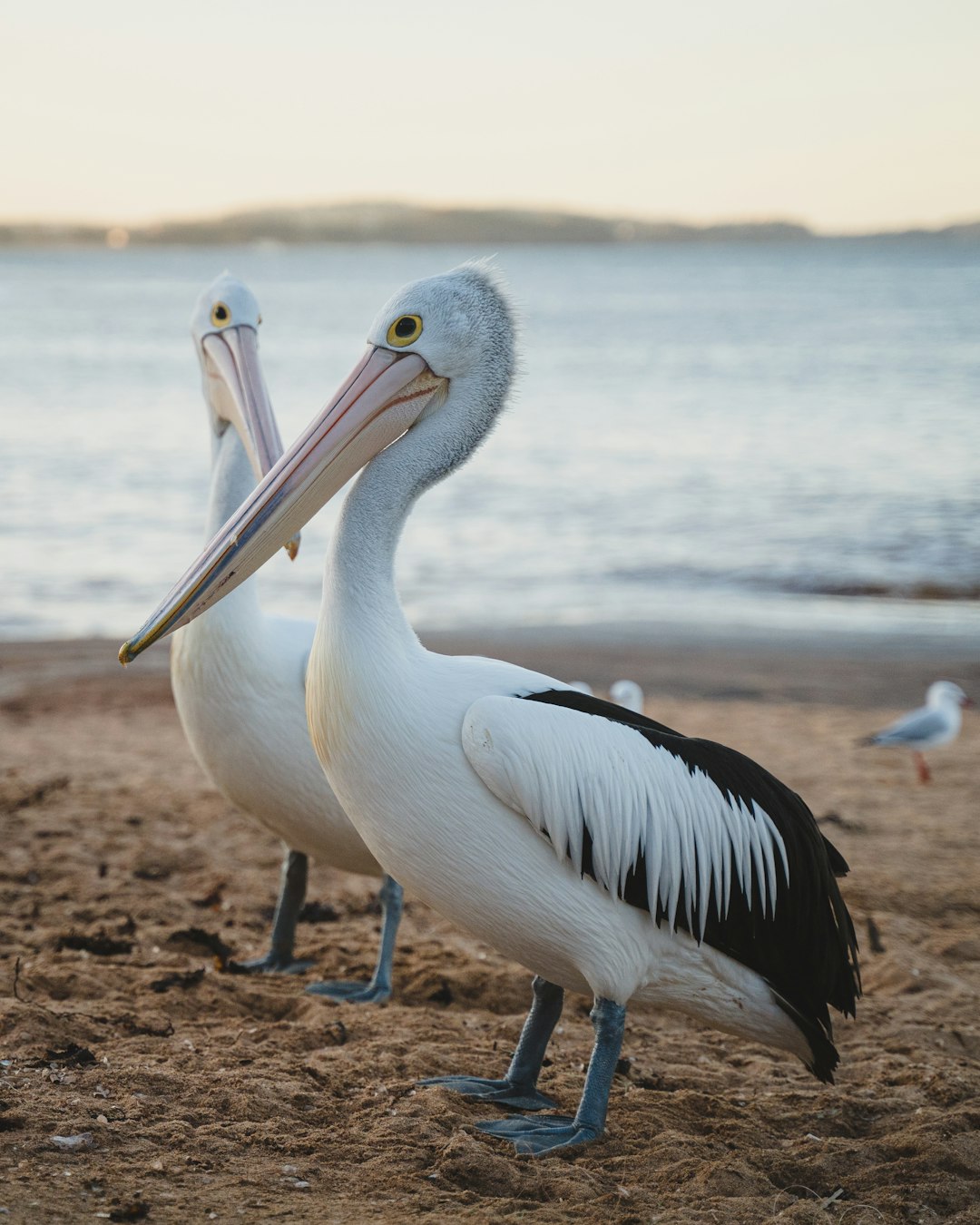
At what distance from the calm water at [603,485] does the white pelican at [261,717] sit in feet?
3.53

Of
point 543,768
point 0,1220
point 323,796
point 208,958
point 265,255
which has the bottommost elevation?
point 208,958

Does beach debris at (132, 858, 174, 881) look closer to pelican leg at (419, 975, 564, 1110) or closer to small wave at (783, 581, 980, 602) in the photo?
pelican leg at (419, 975, 564, 1110)

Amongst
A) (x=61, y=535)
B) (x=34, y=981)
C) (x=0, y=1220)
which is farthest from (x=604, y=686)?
(x=61, y=535)

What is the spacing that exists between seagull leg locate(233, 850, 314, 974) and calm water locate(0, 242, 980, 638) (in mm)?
1891

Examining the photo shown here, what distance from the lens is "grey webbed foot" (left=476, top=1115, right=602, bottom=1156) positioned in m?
2.99

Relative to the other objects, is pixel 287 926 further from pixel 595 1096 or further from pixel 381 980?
pixel 595 1096

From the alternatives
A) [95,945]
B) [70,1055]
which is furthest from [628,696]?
[70,1055]

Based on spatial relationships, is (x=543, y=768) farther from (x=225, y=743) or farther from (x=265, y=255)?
(x=265, y=255)

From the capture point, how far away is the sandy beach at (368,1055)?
2723 mm

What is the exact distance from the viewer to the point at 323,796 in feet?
13.4

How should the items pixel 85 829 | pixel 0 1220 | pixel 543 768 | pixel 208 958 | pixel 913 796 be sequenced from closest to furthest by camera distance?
1. pixel 0 1220
2. pixel 543 768
3. pixel 208 958
4. pixel 85 829
5. pixel 913 796

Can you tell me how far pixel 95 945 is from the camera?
426 cm

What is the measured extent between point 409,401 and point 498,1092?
1715mm

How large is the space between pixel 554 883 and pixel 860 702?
6.03 meters
